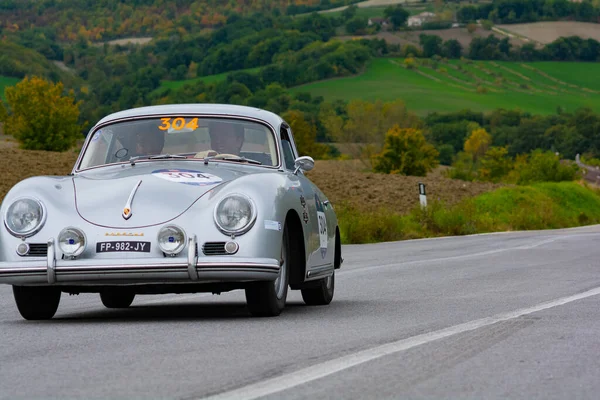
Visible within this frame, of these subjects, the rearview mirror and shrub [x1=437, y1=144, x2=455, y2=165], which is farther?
shrub [x1=437, y1=144, x2=455, y2=165]

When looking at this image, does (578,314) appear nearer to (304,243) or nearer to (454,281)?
(304,243)

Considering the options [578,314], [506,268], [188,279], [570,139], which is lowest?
[570,139]

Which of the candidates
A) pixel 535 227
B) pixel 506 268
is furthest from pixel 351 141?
pixel 506 268

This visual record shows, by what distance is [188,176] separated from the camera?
30.1ft

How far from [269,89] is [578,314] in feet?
553

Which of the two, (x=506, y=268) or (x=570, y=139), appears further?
(x=570, y=139)

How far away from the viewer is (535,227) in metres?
41.6

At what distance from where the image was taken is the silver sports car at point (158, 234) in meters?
8.59

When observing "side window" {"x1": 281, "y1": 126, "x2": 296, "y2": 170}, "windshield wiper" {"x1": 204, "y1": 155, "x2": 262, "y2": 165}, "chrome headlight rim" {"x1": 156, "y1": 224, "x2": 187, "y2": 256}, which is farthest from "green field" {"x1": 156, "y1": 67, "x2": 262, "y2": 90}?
"chrome headlight rim" {"x1": 156, "y1": 224, "x2": 187, "y2": 256}

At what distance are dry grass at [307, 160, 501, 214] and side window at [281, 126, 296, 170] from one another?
30792mm

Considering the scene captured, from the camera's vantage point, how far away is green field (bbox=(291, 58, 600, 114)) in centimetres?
16650

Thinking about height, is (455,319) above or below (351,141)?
above

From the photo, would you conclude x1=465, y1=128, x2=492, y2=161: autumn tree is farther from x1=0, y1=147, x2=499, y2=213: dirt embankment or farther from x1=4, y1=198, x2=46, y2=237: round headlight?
x1=4, y1=198, x2=46, y2=237: round headlight

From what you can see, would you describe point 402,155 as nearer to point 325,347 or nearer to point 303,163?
point 303,163
